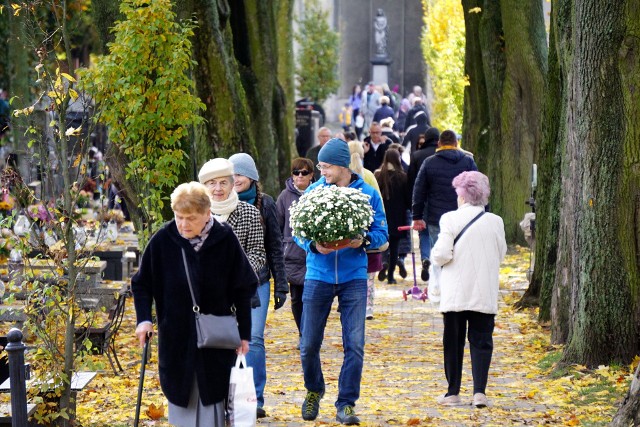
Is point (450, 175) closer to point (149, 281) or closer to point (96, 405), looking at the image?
point (96, 405)

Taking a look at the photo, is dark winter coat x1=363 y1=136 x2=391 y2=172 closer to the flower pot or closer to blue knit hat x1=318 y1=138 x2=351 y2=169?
blue knit hat x1=318 y1=138 x2=351 y2=169

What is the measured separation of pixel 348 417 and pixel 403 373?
2.63 metres

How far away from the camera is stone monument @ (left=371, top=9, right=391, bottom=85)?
76.9m

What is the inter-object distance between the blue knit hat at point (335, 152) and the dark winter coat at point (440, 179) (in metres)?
6.27

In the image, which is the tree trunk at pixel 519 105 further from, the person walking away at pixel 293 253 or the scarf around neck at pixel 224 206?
the scarf around neck at pixel 224 206

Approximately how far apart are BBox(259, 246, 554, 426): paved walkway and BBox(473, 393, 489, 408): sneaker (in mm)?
42

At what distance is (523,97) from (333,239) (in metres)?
13.0

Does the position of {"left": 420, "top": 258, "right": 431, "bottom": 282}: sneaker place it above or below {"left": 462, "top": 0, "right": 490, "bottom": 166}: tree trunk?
below

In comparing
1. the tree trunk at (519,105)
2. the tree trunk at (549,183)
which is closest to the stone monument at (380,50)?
the tree trunk at (519,105)

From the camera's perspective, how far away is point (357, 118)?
46.4 metres

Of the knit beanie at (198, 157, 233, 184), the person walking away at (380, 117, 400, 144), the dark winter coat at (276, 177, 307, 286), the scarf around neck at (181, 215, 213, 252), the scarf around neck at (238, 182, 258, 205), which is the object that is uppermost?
the person walking away at (380, 117, 400, 144)

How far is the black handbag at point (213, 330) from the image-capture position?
734 centimetres

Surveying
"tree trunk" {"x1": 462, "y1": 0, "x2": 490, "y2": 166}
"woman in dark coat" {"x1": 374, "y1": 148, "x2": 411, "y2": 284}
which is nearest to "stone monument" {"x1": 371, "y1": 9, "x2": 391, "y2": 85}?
"tree trunk" {"x1": 462, "y1": 0, "x2": 490, "y2": 166}

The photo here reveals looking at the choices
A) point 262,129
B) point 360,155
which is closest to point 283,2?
point 262,129
